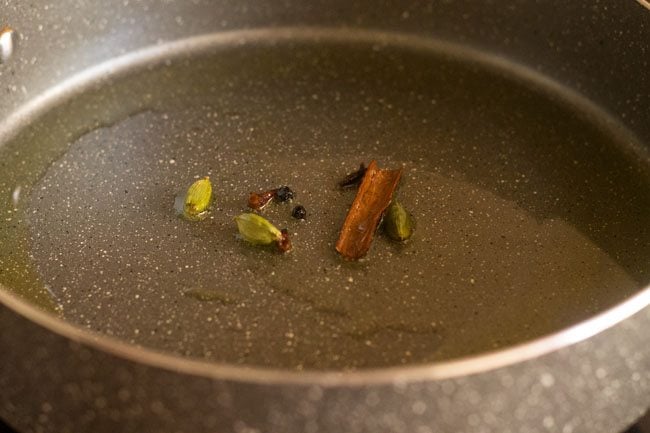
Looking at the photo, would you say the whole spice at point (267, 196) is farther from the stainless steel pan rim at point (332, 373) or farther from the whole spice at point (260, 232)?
the stainless steel pan rim at point (332, 373)

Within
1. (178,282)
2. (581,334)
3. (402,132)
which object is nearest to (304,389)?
(581,334)

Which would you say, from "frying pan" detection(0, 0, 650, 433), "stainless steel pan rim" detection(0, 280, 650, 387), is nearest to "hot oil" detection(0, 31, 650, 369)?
"frying pan" detection(0, 0, 650, 433)

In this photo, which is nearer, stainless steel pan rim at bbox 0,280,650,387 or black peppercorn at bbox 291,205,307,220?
stainless steel pan rim at bbox 0,280,650,387

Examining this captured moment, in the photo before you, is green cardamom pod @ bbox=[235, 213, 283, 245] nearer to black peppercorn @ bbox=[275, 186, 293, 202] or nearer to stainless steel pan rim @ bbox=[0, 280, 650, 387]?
black peppercorn @ bbox=[275, 186, 293, 202]

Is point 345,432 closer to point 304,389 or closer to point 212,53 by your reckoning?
point 304,389

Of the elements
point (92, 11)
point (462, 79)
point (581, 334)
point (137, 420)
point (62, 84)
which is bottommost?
point (137, 420)

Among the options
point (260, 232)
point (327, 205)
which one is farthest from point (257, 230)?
point (327, 205)
